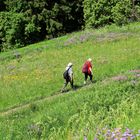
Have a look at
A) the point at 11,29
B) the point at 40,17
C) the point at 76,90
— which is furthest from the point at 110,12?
the point at 76,90

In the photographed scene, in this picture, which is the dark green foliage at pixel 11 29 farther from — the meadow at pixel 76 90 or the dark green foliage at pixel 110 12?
the meadow at pixel 76 90

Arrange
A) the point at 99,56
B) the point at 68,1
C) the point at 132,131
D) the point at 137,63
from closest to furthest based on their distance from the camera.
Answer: the point at 132,131 < the point at 137,63 < the point at 99,56 < the point at 68,1

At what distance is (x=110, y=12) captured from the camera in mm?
68375

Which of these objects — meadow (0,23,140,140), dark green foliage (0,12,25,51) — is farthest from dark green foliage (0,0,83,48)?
meadow (0,23,140,140)

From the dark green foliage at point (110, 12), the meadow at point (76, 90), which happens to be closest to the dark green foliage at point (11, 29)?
the dark green foliage at point (110, 12)

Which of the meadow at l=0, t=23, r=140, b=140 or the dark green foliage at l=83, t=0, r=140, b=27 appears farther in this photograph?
the dark green foliage at l=83, t=0, r=140, b=27

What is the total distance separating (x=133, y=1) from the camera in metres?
65.6

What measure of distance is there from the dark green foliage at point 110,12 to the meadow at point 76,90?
251 inches

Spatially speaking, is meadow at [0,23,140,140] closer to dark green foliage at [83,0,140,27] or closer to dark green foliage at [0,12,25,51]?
dark green foliage at [83,0,140,27]

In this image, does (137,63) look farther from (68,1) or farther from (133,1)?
(68,1)

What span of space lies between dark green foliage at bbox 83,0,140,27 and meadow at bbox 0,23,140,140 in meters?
6.37

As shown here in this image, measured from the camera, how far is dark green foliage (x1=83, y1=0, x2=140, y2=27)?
63594 millimetres

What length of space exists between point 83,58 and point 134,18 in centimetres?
2403

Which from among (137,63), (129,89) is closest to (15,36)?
(137,63)
